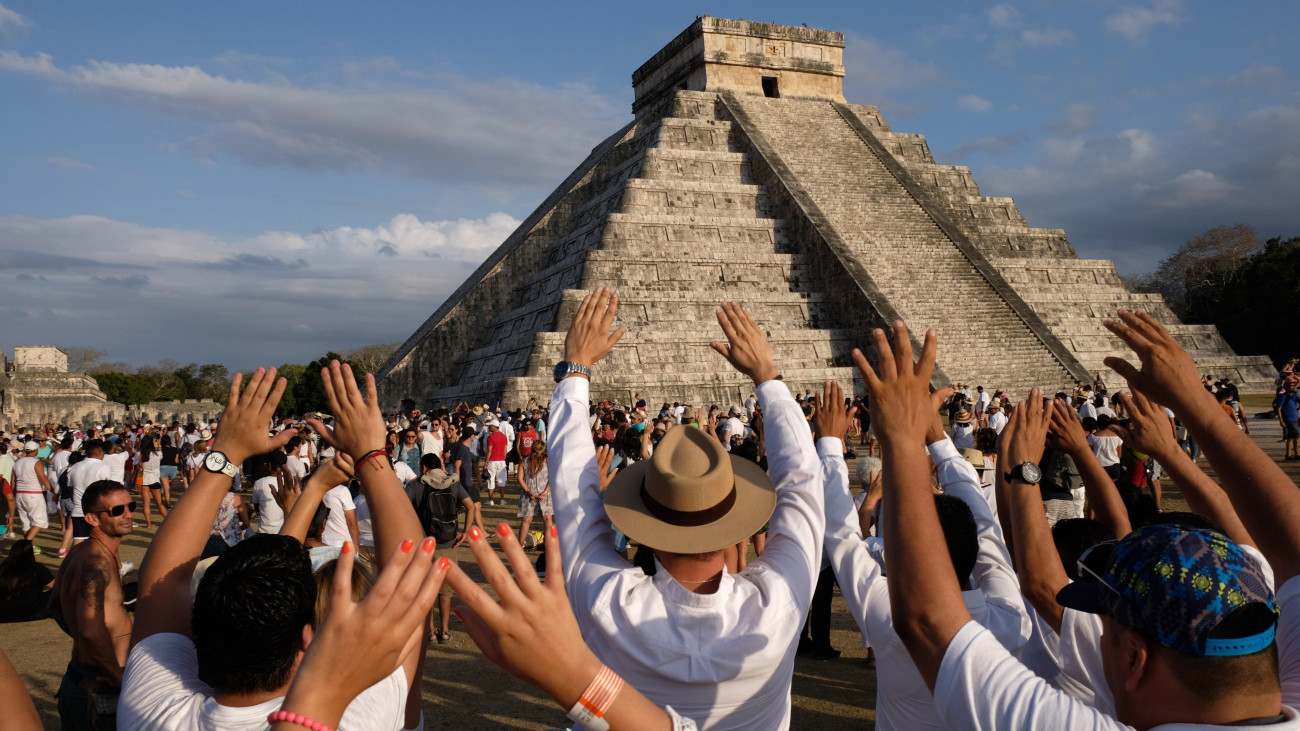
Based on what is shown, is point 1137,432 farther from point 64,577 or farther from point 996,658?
point 64,577

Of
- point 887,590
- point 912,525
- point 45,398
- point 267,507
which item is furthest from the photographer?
point 45,398

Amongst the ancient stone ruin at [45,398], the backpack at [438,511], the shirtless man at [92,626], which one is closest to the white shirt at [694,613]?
the shirtless man at [92,626]

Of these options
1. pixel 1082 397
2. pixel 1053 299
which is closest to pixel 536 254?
pixel 1053 299

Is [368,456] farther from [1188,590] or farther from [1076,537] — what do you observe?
[1076,537]

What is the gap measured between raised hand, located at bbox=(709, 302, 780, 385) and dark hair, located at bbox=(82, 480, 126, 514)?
3291mm

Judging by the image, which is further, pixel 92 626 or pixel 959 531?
pixel 92 626

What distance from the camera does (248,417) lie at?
102 inches

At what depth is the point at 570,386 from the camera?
273cm

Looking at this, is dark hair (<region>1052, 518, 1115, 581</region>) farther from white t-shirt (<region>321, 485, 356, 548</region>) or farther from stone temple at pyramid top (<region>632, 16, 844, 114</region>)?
stone temple at pyramid top (<region>632, 16, 844, 114</region>)

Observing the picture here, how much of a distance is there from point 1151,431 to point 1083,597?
148 cm

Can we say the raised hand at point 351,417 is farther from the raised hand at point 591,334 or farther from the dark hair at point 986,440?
the dark hair at point 986,440

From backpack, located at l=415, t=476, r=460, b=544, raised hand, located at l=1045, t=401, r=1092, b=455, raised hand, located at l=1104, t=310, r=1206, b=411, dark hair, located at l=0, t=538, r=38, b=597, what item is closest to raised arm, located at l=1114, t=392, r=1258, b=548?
raised hand, located at l=1045, t=401, r=1092, b=455

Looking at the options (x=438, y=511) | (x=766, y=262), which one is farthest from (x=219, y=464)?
(x=766, y=262)

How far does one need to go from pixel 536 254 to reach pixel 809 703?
26204 mm
